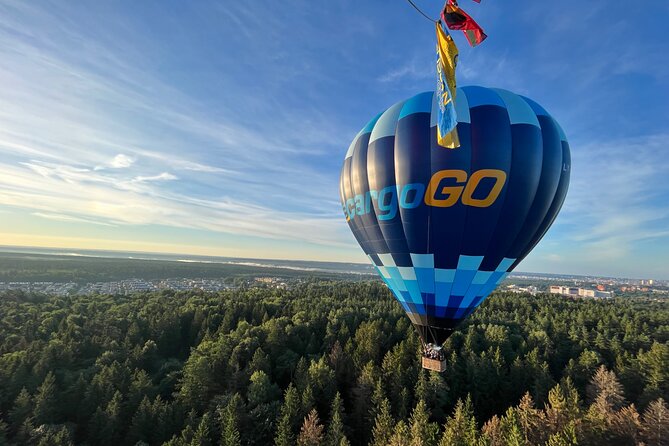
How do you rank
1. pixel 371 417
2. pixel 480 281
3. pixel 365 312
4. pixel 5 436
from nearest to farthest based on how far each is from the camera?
1. pixel 480 281
2. pixel 5 436
3. pixel 371 417
4. pixel 365 312

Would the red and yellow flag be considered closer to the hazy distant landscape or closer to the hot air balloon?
the hot air balloon

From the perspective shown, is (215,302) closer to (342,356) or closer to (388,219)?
(342,356)

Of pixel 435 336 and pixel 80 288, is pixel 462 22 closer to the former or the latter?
pixel 435 336

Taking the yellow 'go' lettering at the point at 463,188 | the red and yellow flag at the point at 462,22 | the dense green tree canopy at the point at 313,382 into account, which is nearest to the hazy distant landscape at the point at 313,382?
the dense green tree canopy at the point at 313,382

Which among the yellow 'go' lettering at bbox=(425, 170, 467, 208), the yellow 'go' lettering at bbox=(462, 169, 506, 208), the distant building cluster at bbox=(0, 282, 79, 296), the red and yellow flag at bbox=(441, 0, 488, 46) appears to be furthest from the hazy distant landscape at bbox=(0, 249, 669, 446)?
the distant building cluster at bbox=(0, 282, 79, 296)

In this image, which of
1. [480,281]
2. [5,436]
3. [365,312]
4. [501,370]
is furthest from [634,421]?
[5,436]
